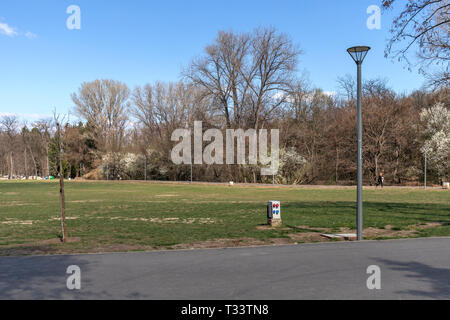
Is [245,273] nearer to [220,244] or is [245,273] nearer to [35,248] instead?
[220,244]

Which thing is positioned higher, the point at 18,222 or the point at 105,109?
the point at 105,109

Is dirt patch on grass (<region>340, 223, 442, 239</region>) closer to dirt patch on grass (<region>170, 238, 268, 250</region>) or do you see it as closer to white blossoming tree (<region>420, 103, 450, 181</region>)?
dirt patch on grass (<region>170, 238, 268, 250</region>)

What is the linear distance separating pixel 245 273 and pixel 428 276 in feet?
10.9

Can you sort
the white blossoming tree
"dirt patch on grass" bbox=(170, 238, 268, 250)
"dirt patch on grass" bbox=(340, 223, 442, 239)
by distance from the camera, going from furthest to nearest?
the white blossoming tree
"dirt patch on grass" bbox=(340, 223, 442, 239)
"dirt patch on grass" bbox=(170, 238, 268, 250)

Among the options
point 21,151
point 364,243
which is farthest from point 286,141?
point 21,151

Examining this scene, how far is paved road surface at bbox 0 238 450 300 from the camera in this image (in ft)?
21.8

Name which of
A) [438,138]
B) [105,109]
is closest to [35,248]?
[438,138]

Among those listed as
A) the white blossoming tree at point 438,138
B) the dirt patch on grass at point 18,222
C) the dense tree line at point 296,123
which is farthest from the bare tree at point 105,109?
the dirt patch on grass at point 18,222

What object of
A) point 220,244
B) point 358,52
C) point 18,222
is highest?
point 358,52

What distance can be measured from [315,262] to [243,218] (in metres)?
9.48

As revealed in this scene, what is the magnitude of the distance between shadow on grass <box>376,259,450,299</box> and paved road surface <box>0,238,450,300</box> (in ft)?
0.05

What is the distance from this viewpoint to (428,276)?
762 cm

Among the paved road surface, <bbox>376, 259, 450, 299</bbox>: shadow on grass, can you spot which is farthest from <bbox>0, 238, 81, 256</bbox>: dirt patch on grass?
<bbox>376, 259, 450, 299</bbox>: shadow on grass
